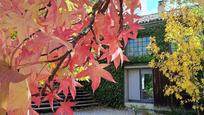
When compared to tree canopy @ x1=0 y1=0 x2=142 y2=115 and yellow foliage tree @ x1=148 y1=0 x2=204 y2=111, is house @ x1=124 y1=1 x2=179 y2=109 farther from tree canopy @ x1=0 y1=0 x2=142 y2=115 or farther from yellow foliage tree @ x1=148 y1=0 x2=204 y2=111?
tree canopy @ x1=0 y1=0 x2=142 y2=115

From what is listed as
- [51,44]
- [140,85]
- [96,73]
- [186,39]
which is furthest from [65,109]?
[140,85]

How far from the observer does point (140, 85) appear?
13.8 metres

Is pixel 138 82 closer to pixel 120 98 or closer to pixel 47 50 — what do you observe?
pixel 120 98

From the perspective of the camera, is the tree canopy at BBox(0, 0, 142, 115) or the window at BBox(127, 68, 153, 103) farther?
the window at BBox(127, 68, 153, 103)

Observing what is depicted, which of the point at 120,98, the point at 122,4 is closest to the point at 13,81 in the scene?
the point at 122,4

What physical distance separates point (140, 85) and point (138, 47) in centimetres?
159

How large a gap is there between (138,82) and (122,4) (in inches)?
522

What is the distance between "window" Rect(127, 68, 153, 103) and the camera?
13.4m

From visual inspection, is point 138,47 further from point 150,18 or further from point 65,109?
point 65,109

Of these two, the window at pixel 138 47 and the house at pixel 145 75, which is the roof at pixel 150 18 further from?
the window at pixel 138 47

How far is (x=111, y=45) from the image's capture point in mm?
714

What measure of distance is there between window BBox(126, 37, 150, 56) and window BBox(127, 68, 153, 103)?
0.70 metres

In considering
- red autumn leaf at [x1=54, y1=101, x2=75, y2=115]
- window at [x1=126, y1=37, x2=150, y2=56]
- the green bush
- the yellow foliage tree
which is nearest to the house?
window at [x1=126, y1=37, x2=150, y2=56]

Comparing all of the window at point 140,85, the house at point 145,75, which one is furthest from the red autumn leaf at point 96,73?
the window at point 140,85
